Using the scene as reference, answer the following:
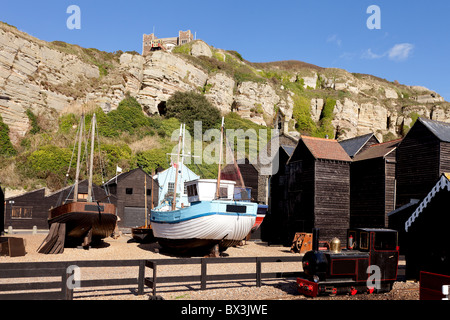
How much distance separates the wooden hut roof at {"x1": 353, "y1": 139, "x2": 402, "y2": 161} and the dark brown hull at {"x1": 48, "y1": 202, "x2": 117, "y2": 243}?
68.3 feet

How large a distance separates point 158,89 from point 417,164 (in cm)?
4888

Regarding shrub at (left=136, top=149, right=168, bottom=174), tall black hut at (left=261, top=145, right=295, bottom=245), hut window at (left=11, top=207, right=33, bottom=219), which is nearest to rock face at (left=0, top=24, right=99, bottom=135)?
shrub at (left=136, top=149, right=168, bottom=174)

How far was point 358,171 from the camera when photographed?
31.6 m

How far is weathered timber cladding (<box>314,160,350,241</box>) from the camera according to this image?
30.3m

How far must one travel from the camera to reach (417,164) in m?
27.4

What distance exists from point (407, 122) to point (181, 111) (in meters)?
64.4

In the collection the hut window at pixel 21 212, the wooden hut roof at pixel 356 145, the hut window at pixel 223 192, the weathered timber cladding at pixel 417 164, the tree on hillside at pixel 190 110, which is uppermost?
the tree on hillside at pixel 190 110

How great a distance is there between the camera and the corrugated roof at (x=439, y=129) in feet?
85.6

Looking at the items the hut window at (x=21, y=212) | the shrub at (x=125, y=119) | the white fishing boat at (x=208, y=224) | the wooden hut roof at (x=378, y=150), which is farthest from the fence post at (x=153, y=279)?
the shrub at (x=125, y=119)

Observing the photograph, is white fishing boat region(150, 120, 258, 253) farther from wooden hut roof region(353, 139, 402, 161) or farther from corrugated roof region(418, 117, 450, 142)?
corrugated roof region(418, 117, 450, 142)

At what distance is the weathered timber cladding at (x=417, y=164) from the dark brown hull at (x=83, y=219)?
70.8ft

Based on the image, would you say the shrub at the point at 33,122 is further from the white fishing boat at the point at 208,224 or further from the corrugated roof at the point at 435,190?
the corrugated roof at the point at 435,190
